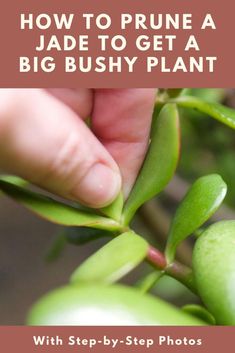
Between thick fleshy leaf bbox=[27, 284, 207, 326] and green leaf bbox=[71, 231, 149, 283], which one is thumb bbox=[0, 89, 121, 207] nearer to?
green leaf bbox=[71, 231, 149, 283]

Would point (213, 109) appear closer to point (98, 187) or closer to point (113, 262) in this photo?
point (98, 187)

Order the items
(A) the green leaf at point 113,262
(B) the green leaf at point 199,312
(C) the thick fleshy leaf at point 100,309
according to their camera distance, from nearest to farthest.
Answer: (C) the thick fleshy leaf at point 100,309, (A) the green leaf at point 113,262, (B) the green leaf at point 199,312

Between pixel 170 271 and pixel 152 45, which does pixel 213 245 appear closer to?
pixel 170 271

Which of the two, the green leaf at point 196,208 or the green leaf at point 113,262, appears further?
the green leaf at point 196,208

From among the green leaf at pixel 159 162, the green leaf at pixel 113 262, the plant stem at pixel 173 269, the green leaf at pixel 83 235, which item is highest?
the green leaf at pixel 159 162

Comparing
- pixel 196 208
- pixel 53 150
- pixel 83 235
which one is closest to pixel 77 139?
pixel 53 150

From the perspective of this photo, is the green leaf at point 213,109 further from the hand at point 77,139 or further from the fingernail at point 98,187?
the fingernail at point 98,187

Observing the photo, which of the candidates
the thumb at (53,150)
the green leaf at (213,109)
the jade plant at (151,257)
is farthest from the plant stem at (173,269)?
the green leaf at (213,109)

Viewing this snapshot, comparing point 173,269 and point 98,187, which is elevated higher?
point 98,187
